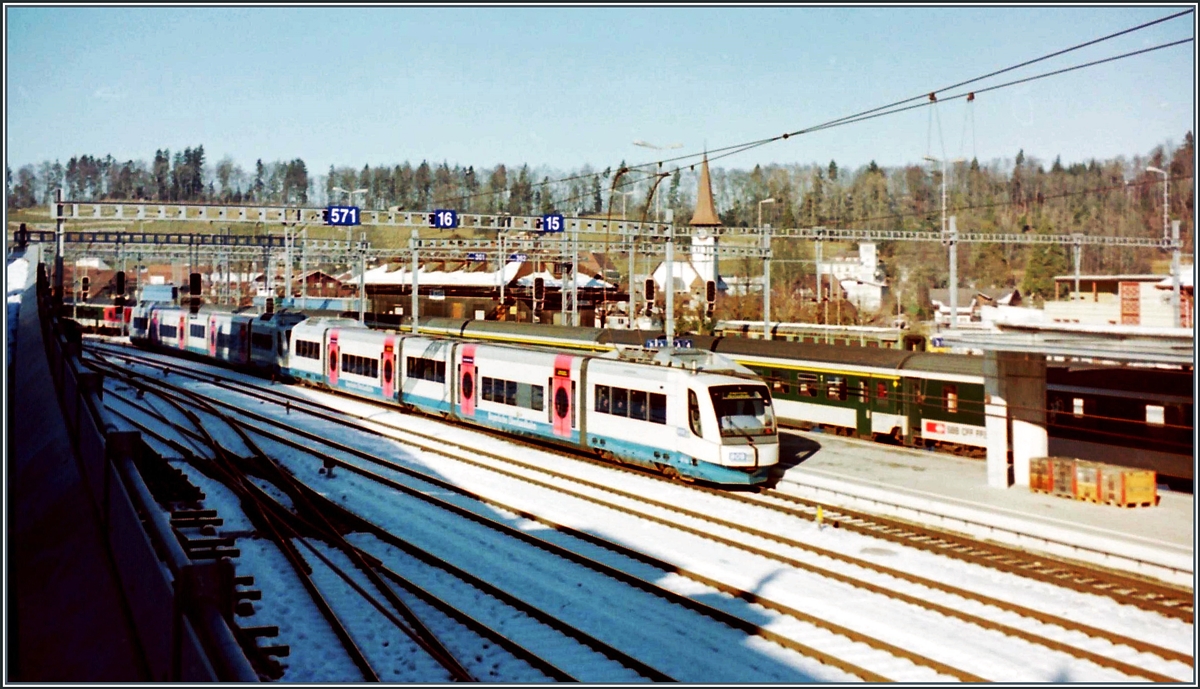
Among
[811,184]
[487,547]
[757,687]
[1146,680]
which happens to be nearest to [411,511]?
[487,547]

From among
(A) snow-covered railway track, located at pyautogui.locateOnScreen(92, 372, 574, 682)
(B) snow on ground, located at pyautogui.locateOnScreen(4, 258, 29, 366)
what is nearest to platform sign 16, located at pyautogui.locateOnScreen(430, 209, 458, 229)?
(B) snow on ground, located at pyautogui.locateOnScreen(4, 258, 29, 366)

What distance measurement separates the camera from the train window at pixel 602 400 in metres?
23.7

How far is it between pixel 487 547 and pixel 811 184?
5075 inches

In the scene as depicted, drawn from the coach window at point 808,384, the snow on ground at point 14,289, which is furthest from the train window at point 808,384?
the snow on ground at point 14,289

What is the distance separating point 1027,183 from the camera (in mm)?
109000

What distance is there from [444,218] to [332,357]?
7055 millimetres

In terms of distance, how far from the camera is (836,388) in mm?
29391

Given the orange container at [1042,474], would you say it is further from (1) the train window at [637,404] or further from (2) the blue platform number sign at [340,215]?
(2) the blue platform number sign at [340,215]

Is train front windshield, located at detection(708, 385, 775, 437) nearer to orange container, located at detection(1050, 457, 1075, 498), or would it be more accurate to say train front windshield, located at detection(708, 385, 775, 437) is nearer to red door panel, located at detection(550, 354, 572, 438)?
red door panel, located at detection(550, 354, 572, 438)

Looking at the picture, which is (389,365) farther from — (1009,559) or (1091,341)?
(1009,559)

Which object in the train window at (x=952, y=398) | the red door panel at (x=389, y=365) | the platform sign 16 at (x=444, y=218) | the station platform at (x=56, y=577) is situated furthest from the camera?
the platform sign 16 at (x=444, y=218)

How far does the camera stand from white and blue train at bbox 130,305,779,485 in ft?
69.7

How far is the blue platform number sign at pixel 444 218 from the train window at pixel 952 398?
21.5 meters

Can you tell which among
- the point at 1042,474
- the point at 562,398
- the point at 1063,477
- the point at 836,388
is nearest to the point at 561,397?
the point at 562,398
